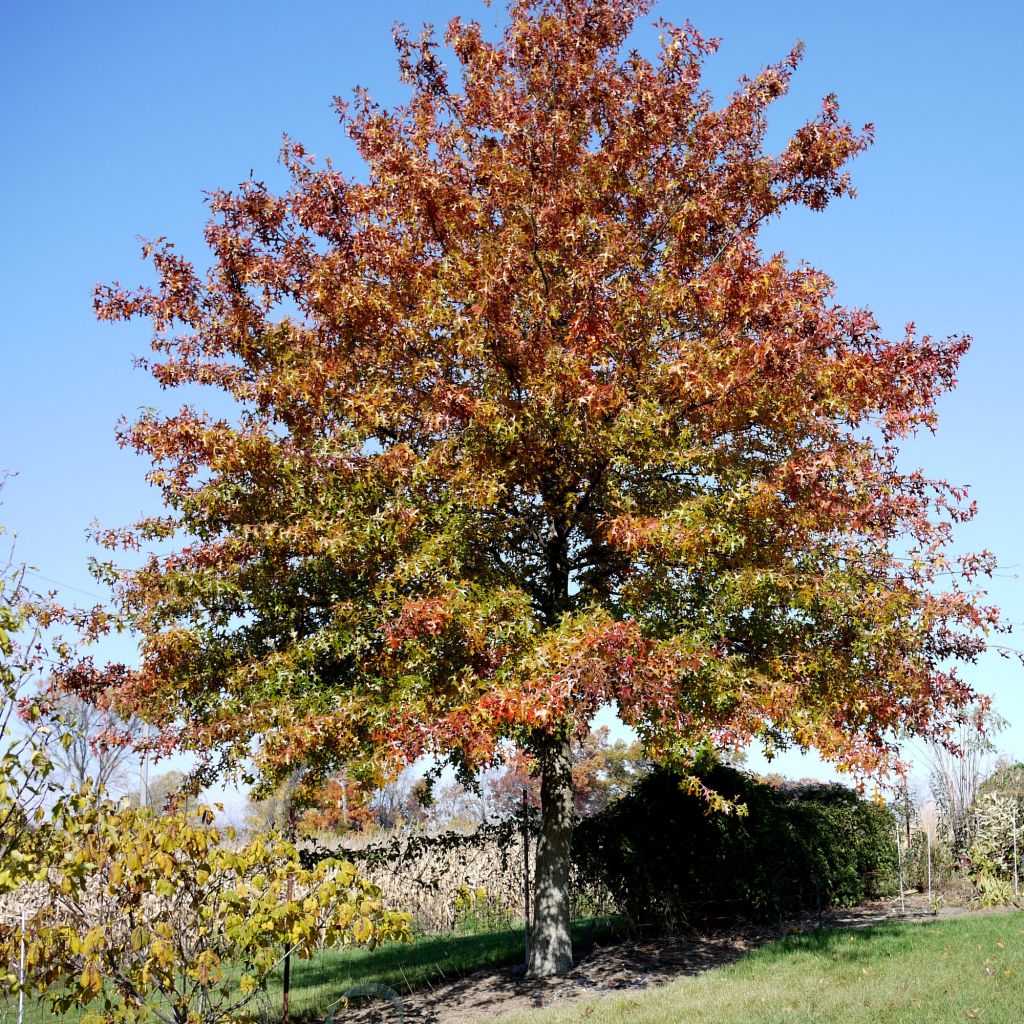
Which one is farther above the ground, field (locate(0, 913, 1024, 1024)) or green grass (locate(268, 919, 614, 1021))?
field (locate(0, 913, 1024, 1024))

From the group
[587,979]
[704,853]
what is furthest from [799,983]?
[704,853]

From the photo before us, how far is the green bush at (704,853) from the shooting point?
501 inches

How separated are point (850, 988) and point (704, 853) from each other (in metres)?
4.43

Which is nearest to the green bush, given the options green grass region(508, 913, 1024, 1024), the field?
the field

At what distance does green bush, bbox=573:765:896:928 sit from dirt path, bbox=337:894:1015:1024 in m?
0.43

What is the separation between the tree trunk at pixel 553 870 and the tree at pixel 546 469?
0.03m

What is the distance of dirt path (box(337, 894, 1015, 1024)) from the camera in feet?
32.0

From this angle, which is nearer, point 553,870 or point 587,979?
point 587,979

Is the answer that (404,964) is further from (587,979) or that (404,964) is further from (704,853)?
(704,853)

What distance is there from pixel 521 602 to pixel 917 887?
12.6 meters

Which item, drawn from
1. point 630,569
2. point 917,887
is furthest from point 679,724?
point 917,887

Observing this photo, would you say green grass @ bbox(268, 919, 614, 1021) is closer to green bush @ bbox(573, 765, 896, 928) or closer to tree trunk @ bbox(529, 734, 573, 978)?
green bush @ bbox(573, 765, 896, 928)

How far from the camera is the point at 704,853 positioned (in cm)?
1302

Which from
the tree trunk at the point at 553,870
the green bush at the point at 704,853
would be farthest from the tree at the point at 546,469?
the green bush at the point at 704,853
